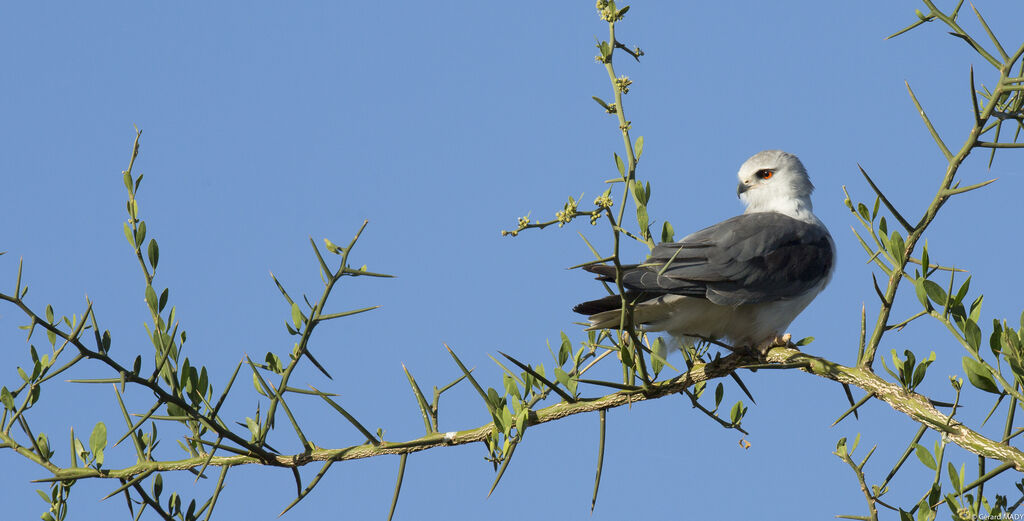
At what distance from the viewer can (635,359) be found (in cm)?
332

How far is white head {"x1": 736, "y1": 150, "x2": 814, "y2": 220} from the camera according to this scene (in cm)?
632

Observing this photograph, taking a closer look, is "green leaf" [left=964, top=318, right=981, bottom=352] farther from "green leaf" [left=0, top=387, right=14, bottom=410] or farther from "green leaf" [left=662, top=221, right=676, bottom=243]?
"green leaf" [left=0, top=387, right=14, bottom=410]

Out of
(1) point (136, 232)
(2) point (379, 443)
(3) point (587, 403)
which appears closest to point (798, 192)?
(3) point (587, 403)

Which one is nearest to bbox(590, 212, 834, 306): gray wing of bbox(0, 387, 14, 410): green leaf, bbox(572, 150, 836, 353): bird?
bbox(572, 150, 836, 353): bird

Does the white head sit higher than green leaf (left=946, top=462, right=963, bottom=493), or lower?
higher

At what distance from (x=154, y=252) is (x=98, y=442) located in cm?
71

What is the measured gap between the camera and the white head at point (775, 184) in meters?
6.32

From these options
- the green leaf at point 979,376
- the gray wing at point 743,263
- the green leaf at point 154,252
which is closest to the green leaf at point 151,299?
the green leaf at point 154,252

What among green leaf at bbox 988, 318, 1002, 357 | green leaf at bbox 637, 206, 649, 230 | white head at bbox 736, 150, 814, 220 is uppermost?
white head at bbox 736, 150, 814, 220

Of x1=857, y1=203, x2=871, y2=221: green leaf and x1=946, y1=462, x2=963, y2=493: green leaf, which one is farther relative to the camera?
x1=857, y1=203, x2=871, y2=221: green leaf

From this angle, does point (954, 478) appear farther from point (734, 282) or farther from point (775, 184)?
point (775, 184)

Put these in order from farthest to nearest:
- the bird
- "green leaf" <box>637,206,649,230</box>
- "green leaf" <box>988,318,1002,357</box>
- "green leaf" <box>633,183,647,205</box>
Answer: the bird, "green leaf" <box>637,206,649,230</box>, "green leaf" <box>633,183,647,205</box>, "green leaf" <box>988,318,1002,357</box>

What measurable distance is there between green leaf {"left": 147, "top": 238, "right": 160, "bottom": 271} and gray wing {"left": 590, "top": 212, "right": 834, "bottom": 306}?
2.03m

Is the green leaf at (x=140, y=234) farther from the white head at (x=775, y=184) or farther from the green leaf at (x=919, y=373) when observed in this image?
the white head at (x=775, y=184)
